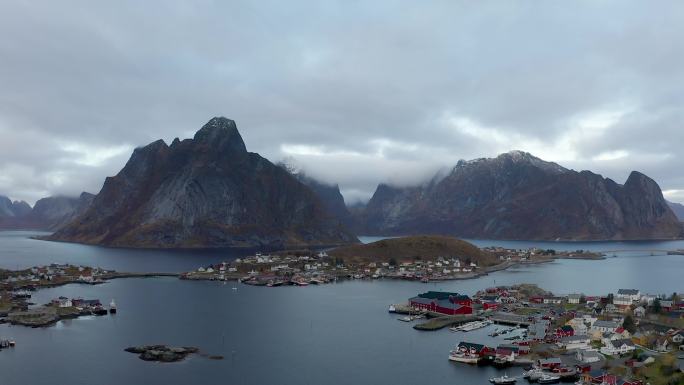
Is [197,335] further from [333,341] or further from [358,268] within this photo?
[358,268]

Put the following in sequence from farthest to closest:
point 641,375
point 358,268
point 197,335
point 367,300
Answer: point 358,268 < point 367,300 < point 197,335 < point 641,375

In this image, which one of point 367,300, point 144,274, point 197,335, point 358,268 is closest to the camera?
point 197,335

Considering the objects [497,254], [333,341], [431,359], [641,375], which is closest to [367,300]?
[333,341]

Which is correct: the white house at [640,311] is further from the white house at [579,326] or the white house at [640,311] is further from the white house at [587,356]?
the white house at [587,356]

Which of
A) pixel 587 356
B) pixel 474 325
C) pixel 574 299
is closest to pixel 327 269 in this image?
pixel 574 299

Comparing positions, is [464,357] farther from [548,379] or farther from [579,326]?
[579,326]
